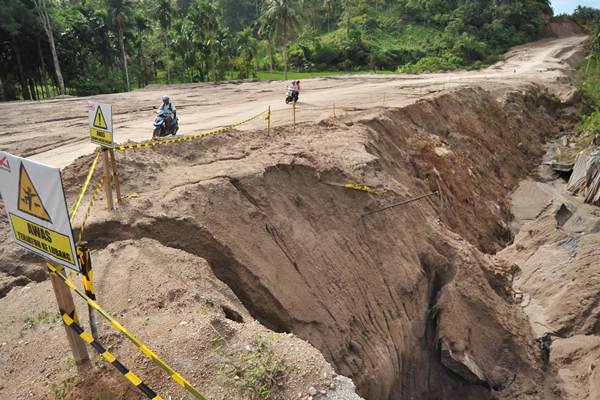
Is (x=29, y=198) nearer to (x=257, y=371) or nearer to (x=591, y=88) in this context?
(x=257, y=371)

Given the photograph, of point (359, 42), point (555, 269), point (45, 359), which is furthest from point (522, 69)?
point (45, 359)

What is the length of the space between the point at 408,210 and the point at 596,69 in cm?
3966

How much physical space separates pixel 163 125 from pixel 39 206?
9.27 m

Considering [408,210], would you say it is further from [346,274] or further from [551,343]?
[551,343]

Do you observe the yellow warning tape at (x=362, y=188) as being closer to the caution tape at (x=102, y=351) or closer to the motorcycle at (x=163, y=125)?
the motorcycle at (x=163, y=125)

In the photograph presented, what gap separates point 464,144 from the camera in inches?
851

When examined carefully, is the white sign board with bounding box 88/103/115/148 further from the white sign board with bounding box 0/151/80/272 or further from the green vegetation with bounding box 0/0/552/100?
the green vegetation with bounding box 0/0/552/100

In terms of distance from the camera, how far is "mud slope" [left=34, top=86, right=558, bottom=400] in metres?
9.09

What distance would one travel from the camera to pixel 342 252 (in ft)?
36.5

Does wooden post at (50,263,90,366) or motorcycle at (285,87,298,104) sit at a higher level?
motorcycle at (285,87,298,104)

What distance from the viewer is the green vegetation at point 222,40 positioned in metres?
33.0

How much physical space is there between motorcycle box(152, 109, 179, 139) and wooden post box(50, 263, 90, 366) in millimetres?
8810

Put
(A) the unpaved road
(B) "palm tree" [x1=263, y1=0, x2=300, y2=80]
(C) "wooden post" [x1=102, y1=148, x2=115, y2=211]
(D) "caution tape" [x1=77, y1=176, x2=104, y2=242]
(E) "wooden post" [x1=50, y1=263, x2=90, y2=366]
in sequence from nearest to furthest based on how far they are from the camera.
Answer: (E) "wooden post" [x1=50, y1=263, x2=90, y2=366] < (D) "caution tape" [x1=77, y1=176, x2=104, y2=242] < (C) "wooden post" [x1=102, y1=148, x2=115, y2=211] < (A) the unpaved road < (B) "palm tree" [x1=263, y1=0, x2=300, y2=80]

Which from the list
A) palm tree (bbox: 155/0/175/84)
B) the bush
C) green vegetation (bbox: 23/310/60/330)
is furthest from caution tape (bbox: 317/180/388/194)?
the bush
